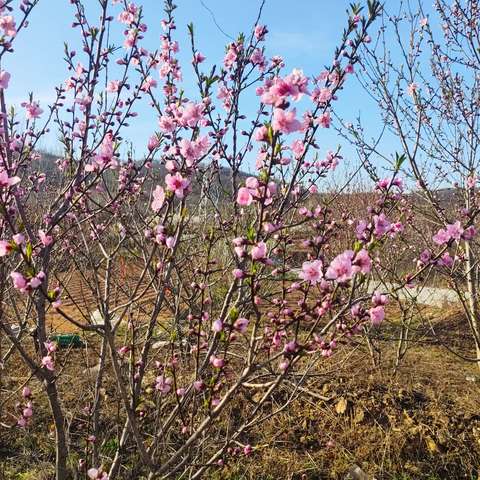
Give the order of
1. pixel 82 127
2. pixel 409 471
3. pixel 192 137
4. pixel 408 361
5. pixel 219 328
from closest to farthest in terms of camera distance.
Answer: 1. pixel 219 328
2. pixel 192 137
3. pixel 82 127
4. pixel 409 471
5. pixel 408 361

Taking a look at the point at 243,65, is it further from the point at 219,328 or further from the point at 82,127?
the point at 219,328

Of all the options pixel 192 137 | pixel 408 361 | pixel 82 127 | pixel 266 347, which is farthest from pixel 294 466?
pixel 82 127

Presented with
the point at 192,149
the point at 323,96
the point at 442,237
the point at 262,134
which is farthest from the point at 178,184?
the point at 442,237

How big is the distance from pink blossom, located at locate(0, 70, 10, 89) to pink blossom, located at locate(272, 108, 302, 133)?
63.4 inches

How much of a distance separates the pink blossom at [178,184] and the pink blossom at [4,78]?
1182 millimetres

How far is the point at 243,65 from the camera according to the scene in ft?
10.2

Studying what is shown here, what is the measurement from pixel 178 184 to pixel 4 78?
1252 mm

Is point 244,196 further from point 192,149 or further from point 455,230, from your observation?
point 455,230

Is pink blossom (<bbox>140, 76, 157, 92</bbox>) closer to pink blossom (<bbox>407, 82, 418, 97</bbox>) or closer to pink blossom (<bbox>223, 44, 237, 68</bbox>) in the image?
pink blossom (<bbox>223, 44, 237, 68</bbox>)

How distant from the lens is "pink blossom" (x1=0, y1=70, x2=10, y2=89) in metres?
2.42

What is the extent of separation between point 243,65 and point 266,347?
74.7 inches

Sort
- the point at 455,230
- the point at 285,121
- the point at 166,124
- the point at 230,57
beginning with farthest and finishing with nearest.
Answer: the point at 230,57 < the point at 166,124 < the point at 455,230 < the point at 285,121

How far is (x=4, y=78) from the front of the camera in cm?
245

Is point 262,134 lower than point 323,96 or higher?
lower
